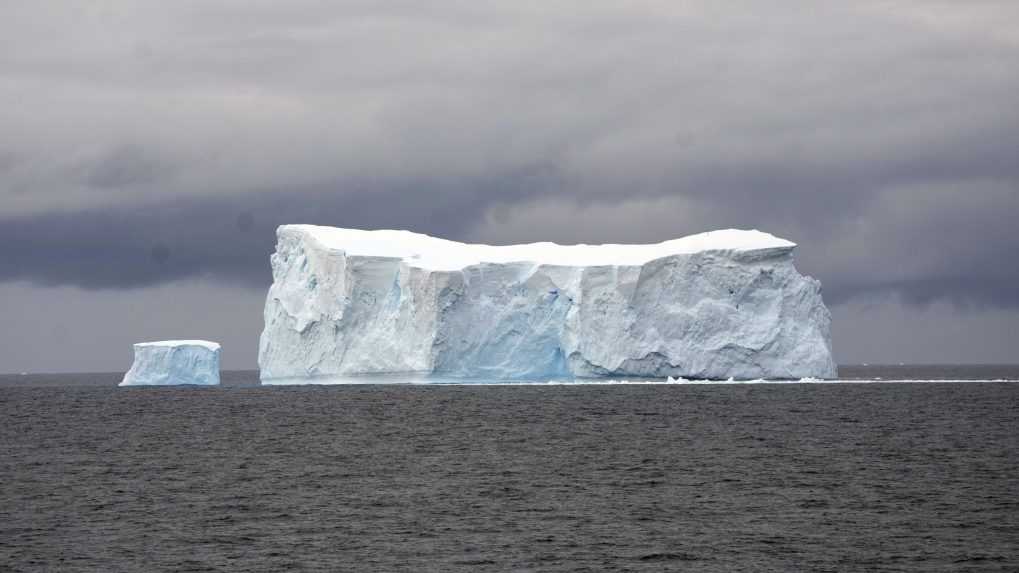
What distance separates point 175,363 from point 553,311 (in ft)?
54.2

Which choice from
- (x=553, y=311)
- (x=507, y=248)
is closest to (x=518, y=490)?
(x=553, y=311)

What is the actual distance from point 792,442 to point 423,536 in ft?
48.1

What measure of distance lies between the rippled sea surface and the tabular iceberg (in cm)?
1081

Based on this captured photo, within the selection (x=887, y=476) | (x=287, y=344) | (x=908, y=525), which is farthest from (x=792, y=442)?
(x=287, y=344)

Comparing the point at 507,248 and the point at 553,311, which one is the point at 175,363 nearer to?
the point at 507,248

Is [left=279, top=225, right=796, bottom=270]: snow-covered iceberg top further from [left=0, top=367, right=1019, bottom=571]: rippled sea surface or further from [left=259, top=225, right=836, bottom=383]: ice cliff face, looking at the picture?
[left=0, top=367, right=1019, bottom=571]: rippled sea surface

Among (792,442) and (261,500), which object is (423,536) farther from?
(792,442)

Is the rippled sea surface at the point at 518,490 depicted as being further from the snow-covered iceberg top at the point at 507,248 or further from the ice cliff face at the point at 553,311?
the snow-covered iceberg top at the point at 507,248

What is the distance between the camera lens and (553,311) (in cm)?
4625

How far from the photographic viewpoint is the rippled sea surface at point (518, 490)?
1606 centimetres

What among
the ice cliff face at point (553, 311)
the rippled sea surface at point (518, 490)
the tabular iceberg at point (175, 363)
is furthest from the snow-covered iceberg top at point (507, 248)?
the tabular iceberg at point (175, 363)

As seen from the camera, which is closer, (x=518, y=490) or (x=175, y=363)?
(x=518, y=490)

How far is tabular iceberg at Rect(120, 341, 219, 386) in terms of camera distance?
168 ft

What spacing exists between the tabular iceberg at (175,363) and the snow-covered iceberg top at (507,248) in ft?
23.6
